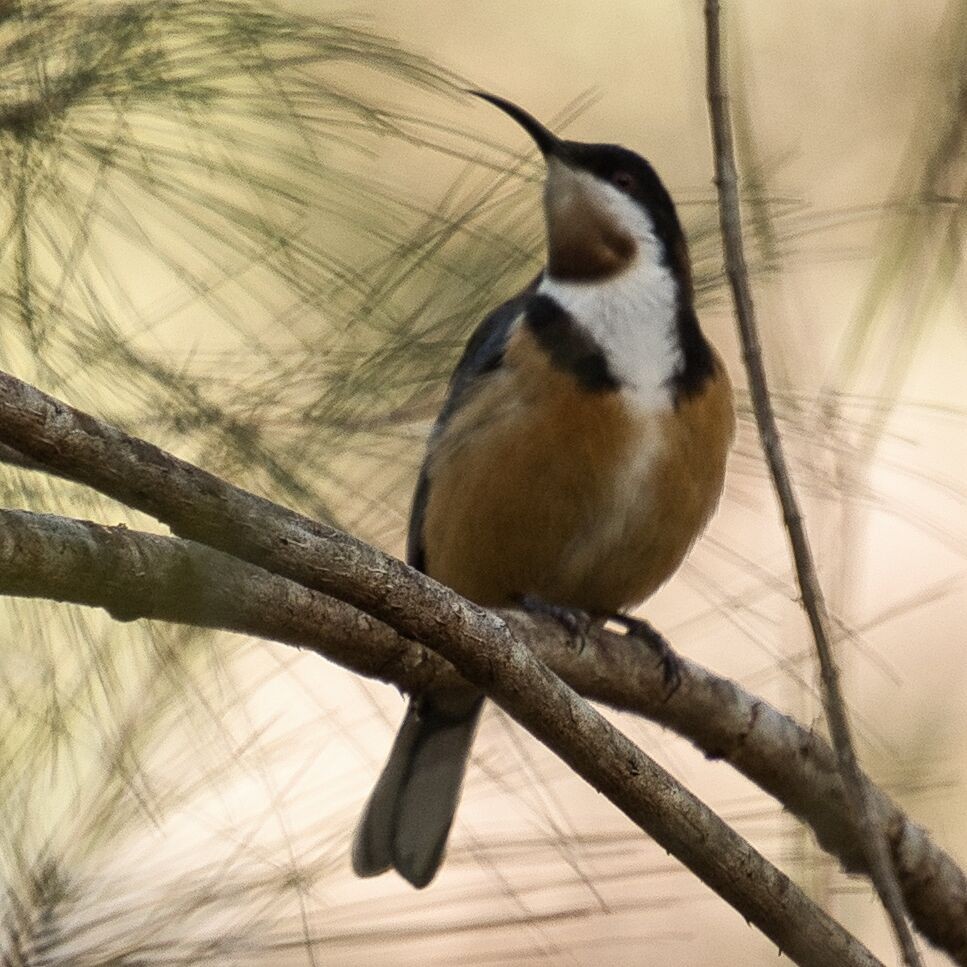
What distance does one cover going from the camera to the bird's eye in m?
3.84

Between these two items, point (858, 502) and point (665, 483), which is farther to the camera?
point (665, 483)

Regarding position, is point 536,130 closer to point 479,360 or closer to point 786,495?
point 479,360

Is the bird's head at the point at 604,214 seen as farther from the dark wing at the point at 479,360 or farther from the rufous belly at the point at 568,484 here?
the rufous belly at the point at 568,484

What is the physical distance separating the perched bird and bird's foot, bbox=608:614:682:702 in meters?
0.01

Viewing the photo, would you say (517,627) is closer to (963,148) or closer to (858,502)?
(858,502)

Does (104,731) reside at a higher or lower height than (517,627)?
lower

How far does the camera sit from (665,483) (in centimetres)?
359

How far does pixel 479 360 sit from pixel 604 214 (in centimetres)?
45

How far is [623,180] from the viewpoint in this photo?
3844mm

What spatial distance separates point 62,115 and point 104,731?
3.06 feet

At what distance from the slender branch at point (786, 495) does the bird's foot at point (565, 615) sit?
1.21 metres

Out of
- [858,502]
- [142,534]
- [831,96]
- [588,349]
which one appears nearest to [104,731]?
[142,534]

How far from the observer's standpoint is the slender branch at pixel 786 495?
2035 millimetres

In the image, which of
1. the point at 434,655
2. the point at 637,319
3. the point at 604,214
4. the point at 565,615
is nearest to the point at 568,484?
the point at 565,615
